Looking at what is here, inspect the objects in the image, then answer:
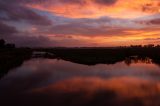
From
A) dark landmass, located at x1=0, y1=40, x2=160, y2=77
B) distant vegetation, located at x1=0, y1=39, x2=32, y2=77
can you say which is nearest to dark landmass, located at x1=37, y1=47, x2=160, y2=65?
dark landmass, located at x1=0, y1=40, x2=160, y2=77

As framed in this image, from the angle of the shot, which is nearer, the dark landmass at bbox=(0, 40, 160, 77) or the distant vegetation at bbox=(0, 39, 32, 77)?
the distant vegetation at bbox=(0, 39, 32, 77)

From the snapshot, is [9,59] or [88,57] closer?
[9,59]

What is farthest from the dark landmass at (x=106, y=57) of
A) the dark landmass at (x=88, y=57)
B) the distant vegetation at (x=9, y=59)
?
the distant vegetation at (x=9, y=59)

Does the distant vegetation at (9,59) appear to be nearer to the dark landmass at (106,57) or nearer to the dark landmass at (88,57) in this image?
the dark landmass at (88,57)

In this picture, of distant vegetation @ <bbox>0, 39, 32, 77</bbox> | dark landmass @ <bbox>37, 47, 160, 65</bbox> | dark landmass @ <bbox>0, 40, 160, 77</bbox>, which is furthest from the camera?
dark landmass @ <bbox>37, 47, 160, 65</bbox>

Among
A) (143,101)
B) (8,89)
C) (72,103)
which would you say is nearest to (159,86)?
(143,101)

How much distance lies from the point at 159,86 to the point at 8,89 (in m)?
13.9

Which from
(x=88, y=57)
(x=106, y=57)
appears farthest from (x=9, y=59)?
(x=106, y=57)

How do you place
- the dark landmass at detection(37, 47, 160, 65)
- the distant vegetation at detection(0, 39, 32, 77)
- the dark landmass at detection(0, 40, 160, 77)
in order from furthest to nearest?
the dark landmass at detection(37, 47, 160, 65), the dark landmass at detection(0, 40, 160, 77), the distant vegetation at detection(0, 39, 32, 77)

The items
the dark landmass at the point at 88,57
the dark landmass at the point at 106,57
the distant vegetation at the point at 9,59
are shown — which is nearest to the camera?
the distant vegetation at the point at 9,59

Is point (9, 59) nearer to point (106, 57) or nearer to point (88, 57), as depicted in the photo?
point (88, 57)

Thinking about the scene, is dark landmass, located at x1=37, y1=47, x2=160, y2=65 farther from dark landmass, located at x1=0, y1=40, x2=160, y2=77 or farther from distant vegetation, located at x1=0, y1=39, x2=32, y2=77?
distant vegetation, located at x1=0, y1=39, x2=32, y2=77

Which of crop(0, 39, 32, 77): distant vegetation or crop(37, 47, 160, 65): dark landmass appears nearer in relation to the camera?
crop(0, 39, 32, 77): distant vegetation

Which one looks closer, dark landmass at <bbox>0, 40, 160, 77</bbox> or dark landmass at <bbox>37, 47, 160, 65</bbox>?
dark landmass at <bbox>0, 40, 160, 77</bbox>
